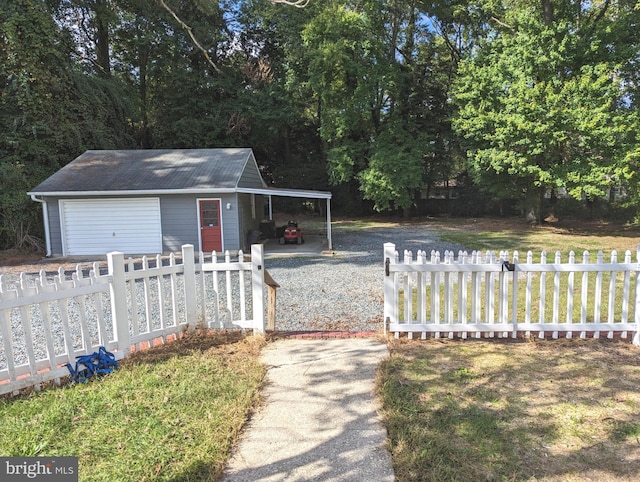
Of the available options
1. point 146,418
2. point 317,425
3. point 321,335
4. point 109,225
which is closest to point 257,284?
point 321,335

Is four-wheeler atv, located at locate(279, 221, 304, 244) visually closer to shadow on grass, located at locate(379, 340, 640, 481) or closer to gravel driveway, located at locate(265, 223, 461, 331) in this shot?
gravel driveway, located at locate(265, 223, 461, 331)

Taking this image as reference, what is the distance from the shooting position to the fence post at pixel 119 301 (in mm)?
3727

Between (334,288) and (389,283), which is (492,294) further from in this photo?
(334,288)

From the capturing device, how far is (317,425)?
2.72 meters

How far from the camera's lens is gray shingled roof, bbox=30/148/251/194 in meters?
13.2

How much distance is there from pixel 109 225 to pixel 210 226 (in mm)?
3332

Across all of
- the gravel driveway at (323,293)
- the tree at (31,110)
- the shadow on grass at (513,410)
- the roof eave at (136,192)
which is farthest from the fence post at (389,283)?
the tree at (31,110)

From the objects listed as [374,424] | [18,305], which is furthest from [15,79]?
[374,424]

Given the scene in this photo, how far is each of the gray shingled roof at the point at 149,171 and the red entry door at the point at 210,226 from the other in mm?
689

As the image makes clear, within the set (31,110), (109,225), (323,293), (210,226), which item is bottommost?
(323,293)

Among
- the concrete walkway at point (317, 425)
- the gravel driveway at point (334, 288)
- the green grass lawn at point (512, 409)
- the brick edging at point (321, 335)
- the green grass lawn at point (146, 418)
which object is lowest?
the gravel driveway at point (334, 288)

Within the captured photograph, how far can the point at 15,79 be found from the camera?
14.6m

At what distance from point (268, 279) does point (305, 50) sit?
21.2 meters

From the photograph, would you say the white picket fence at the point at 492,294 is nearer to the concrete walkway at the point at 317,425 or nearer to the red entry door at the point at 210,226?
the concrete walkway at the point at 317,425
